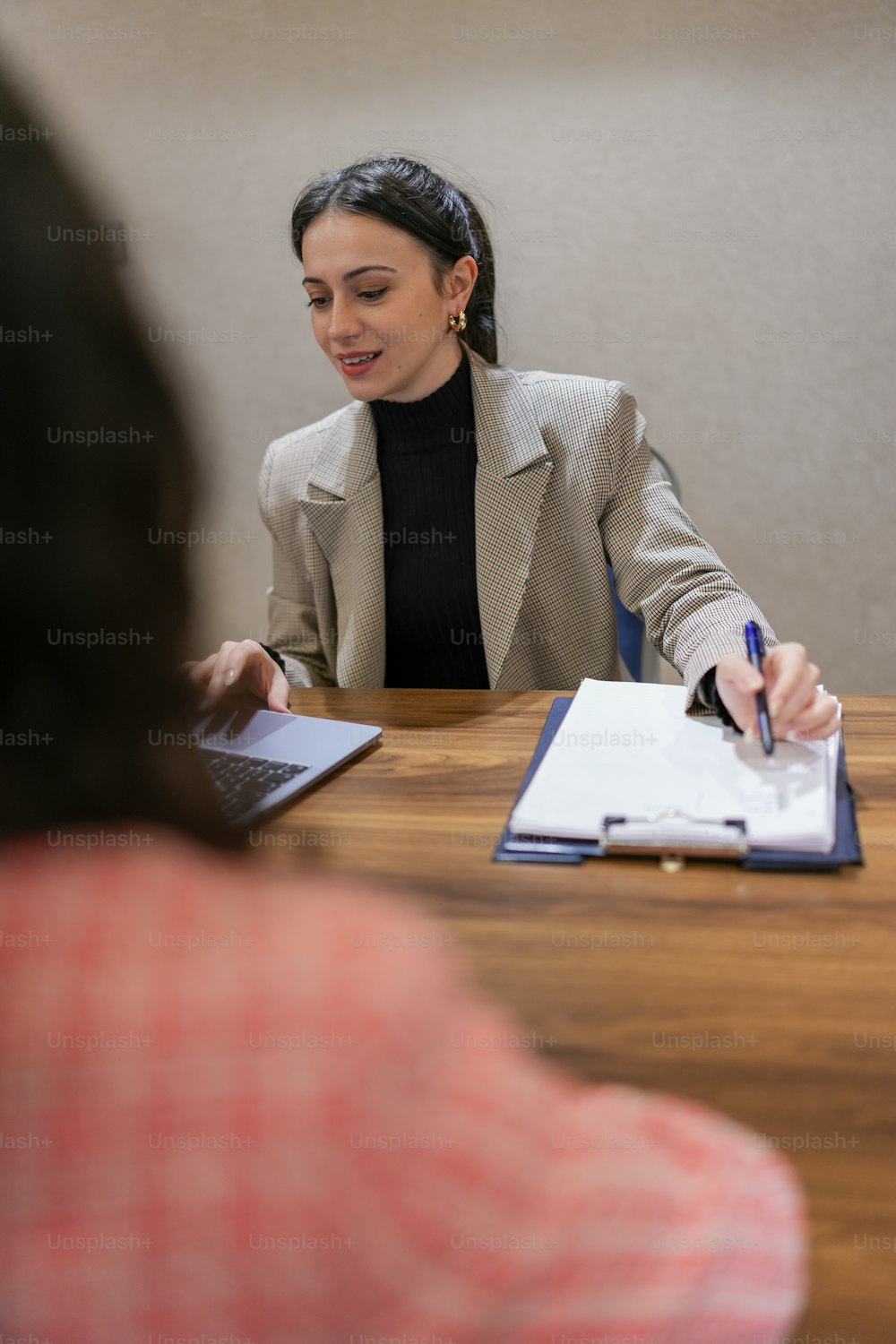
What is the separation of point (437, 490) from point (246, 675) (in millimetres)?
524

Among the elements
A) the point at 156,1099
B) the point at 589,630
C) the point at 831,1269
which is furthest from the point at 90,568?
the point at 589,630

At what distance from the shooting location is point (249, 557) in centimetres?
322

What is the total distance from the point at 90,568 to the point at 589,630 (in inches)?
50.0

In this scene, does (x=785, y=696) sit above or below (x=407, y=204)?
below

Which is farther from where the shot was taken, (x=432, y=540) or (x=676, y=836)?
(x=432, y=540)

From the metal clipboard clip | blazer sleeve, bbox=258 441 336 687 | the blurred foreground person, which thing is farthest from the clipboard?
blazer sleeve, bbox=258 441 336 687

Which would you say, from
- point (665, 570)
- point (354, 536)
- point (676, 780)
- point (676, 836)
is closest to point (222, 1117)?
point (676, 836)

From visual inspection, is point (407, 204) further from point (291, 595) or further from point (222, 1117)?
point (222, 1117)

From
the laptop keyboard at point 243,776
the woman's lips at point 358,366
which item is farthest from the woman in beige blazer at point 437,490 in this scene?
the laptop keyboard at point 243,776

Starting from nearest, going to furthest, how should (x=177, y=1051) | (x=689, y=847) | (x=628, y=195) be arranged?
(x=177, y=1051), (x=689, y=847), (x=628, y=195)

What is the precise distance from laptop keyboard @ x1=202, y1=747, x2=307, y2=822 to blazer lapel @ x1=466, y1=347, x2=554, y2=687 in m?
0.54

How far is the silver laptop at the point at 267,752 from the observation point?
1065 mm

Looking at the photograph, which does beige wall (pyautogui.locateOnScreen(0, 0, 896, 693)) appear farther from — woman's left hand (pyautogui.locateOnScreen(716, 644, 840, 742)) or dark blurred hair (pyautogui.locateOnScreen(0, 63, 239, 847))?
dark blurred hair (pyautogui.locateOnScreen(0, 63, 239, 847))

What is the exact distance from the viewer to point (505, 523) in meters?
1.62
